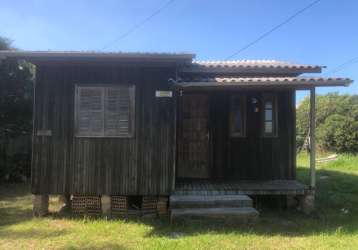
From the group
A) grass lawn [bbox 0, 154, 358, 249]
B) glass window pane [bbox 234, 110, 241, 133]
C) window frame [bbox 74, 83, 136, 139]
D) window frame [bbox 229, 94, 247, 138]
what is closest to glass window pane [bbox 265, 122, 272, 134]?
window frame [bbox 229, 94, 247, 138]

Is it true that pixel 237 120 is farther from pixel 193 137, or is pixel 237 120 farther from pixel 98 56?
pixel 98 56

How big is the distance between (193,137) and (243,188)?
1.86 m

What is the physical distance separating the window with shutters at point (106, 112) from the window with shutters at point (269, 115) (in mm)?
3098

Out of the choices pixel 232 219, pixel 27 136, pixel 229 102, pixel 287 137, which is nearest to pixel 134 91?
pixel 229 102

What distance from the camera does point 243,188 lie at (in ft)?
21.1

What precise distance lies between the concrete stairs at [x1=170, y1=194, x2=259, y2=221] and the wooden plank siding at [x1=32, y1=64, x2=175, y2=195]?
556 millimetres

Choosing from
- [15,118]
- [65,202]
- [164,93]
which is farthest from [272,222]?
[15,118]

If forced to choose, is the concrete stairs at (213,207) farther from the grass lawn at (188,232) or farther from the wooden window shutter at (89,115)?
the wooden window shutter at (89,115)

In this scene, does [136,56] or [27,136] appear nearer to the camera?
[136,56]


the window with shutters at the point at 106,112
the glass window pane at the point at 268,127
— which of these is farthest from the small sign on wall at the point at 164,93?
the glass window pane at the point at 268,127

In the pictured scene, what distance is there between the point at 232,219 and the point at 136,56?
127 inches

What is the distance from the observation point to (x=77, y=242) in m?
4.91

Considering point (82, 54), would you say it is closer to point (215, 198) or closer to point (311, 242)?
point (215, 198)

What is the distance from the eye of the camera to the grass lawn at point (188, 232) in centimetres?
475
